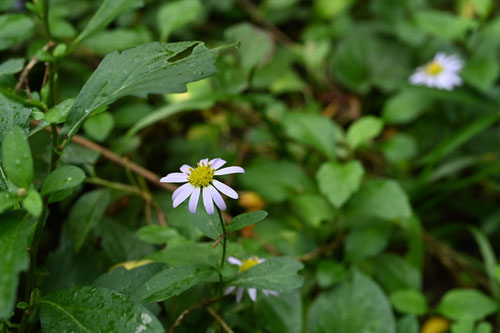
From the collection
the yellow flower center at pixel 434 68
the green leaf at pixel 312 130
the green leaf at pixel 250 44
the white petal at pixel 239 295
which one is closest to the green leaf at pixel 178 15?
the green leaf at pixel 250 44

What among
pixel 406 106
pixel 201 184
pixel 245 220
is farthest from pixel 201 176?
pixel 406 106

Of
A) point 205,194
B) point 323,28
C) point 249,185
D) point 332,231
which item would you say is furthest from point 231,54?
point 205,194

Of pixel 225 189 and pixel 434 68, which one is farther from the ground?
pixel 225 189

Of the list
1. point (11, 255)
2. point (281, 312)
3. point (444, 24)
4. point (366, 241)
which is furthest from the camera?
point (444, 24)

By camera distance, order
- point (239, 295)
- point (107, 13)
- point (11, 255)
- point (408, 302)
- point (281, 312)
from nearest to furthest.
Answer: point (11, 255), point (107, 13), point (239, 295), point (281, 312), point (408, 302)

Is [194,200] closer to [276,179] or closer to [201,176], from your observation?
[201,176]

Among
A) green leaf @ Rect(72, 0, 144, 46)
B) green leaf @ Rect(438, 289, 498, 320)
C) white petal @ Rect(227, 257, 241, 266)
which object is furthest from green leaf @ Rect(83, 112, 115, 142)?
green leaf @ Rect(438, 289, 498, 320)

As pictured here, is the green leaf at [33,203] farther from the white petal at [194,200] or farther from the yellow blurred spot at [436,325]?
the yellow blurred spot at [436,325]
